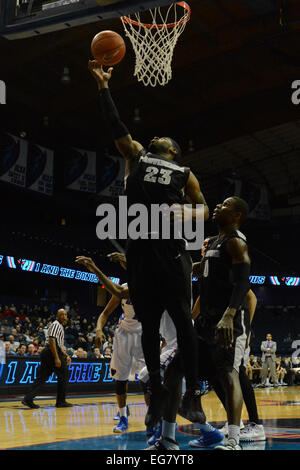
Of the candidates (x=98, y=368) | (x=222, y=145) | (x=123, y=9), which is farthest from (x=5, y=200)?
(x=123, y=9)

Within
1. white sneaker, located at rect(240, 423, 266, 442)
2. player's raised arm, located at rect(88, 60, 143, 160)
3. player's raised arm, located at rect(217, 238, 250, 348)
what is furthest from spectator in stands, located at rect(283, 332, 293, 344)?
player's raised arm, located at rect(88, 60, 143, 160)

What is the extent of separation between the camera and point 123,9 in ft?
25.4

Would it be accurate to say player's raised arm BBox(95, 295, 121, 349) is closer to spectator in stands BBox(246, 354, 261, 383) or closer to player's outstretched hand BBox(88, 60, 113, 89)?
player's outstretched hand BBox(88, 60, 113, 89)

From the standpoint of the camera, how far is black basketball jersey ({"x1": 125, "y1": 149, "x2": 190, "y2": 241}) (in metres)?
3.95

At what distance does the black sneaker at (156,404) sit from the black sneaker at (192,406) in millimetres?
184

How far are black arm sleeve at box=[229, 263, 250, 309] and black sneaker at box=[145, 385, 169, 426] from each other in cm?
85

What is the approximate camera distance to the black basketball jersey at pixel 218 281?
4.70m

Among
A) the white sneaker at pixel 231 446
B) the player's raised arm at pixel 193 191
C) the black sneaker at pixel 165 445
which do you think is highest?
the player's raised arm at pixel 193 191

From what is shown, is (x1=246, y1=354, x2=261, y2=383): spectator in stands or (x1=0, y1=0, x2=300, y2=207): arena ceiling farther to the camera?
(x1=246, y1=354, x2=261, y2=383): spectator in stands

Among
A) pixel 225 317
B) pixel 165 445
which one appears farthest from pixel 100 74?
pixel 165 445

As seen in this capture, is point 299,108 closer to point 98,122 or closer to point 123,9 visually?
point 98,122

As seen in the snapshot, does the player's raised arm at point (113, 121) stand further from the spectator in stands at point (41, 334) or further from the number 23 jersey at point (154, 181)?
the spectator in stands at point (41, 334)

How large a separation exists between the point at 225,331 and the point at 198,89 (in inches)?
674

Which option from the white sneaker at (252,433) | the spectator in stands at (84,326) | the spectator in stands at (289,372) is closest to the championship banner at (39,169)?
the spectator in stands at (84,326)
